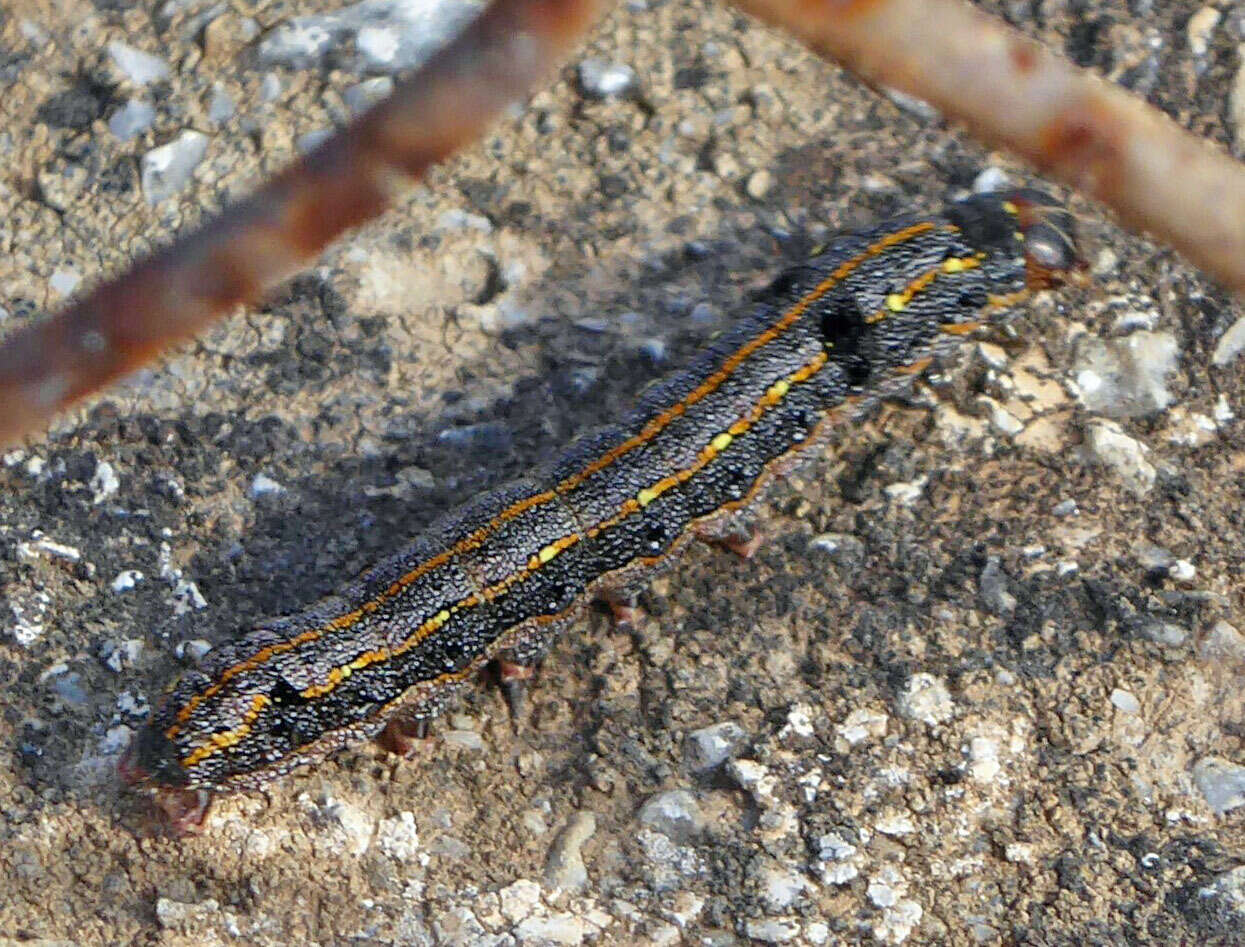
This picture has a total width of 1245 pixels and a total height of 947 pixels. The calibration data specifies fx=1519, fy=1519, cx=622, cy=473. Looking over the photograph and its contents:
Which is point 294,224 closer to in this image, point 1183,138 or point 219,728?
point 219,728

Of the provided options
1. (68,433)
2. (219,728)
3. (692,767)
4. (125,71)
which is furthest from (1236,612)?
(125,71)

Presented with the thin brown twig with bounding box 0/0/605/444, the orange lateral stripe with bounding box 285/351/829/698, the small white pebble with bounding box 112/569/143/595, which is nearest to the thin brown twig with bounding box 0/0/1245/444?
the thin brown twig with bounding box 0/0/605/444

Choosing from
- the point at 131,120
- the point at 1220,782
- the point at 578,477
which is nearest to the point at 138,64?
the point at 131,120

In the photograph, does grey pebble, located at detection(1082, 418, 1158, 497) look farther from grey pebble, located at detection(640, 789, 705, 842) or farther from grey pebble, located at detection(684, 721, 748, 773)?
grey pebble, located at detection(640, 789, 705, 842)

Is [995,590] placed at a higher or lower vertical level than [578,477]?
lower

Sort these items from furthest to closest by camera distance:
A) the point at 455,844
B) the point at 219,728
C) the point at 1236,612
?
1. the point at 1236,612
2. the point at 455,844
3. the point at 219,728

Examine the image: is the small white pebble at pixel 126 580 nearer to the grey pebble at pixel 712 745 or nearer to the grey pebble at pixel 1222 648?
the grey pebble at pixel 712 745

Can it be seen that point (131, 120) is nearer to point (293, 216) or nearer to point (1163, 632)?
point (293, 216)
